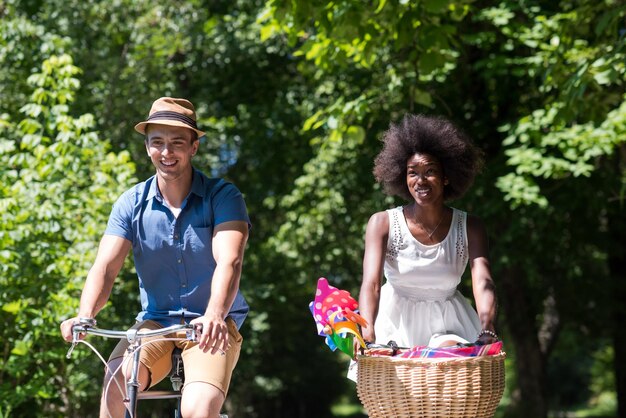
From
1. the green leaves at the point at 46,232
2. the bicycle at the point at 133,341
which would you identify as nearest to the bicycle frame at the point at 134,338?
the bicycle at the point at 133,341

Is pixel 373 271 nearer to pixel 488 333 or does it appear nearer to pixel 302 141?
pixel 488 333

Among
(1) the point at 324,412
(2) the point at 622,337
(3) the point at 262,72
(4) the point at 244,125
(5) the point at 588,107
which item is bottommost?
(1) the point at 324,412

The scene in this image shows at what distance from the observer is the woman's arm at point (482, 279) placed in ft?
15.2

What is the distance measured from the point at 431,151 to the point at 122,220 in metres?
1.63

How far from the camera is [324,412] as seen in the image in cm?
2541

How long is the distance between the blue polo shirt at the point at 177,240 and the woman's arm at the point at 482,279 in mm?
1184

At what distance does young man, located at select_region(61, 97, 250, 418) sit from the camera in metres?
4.25

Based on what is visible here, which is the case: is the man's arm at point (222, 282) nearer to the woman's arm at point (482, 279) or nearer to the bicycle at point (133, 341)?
the bicycle at point (133, 341)

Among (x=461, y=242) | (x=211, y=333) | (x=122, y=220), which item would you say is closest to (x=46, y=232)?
(x=122, y=220)

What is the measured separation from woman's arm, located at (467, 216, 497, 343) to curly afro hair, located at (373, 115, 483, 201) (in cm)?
28

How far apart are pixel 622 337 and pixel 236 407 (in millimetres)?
7130

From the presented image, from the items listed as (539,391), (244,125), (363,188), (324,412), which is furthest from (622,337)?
(324,412)

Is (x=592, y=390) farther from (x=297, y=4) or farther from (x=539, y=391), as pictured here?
(x=297, y=4)

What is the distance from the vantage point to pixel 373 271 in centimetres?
470
